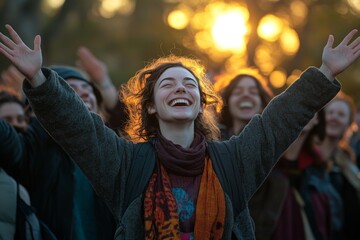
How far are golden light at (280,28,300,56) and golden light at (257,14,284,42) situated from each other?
8.1 inches

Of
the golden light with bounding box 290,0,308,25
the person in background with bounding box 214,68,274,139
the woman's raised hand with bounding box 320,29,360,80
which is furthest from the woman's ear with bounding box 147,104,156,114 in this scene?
the golden light with bounding box 290,0,308,25

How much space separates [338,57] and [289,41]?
15.1 meters

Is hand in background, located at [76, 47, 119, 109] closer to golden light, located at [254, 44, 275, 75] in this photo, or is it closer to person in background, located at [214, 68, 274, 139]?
person in background, located at [214, 68, 274, 139]

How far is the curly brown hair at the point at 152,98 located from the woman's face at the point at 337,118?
2960 millimetres

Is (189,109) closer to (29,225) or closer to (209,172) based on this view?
(209,172)

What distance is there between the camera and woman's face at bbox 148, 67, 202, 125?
3605 mm

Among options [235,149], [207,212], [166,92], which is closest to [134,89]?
[166,92]

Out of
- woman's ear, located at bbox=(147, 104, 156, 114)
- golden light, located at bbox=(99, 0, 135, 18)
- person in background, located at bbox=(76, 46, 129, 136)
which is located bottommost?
woman's ear, located at bbox=(147, 104, 156, 114)

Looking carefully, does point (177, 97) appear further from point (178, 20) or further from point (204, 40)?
point (178, 20)

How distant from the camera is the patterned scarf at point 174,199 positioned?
131 inches

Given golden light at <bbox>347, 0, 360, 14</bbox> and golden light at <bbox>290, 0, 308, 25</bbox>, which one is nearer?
golden light at <bbox>290, 0, 308, 25</bbox>

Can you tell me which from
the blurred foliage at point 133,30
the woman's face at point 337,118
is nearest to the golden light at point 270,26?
the blurred foliage at point 133,30

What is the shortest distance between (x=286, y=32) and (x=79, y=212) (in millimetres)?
13786

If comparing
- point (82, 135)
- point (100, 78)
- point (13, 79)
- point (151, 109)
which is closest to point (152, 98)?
point (151, 109)
